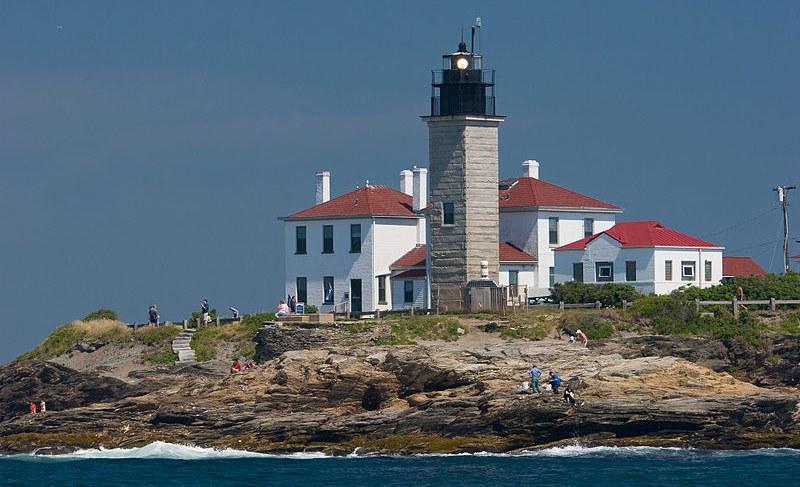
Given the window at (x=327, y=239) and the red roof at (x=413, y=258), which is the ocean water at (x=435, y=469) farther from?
the window at (x=327, y=239)

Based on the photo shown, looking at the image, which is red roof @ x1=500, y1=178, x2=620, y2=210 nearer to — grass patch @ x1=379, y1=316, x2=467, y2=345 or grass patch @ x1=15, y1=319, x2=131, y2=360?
grass patch @ x1=379, y1=316, x2=467, y2=345

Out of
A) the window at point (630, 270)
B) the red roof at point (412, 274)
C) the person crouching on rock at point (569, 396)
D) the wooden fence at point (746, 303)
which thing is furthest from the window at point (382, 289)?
the person crouching on rock at point (569, 396)

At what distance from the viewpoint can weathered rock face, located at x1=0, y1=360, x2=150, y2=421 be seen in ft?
161

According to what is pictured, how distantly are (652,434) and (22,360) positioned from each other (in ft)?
88.1

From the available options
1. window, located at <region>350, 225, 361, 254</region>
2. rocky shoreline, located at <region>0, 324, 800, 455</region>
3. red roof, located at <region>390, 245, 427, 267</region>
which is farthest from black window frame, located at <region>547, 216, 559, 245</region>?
rocky shoreline, located at <region>0, 324, 800, 455</region>

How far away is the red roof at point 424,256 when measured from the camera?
57.8 meters

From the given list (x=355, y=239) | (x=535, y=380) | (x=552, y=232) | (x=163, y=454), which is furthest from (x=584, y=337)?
(x=163, y=454)

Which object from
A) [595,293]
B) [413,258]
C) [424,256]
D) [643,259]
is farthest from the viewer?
[413,258]

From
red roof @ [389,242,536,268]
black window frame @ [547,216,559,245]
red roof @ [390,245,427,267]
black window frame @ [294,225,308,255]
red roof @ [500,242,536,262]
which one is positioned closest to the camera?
red roof @ [500,242,536,262]

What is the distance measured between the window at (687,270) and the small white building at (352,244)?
39.9ft

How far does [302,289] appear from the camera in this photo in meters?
60.4

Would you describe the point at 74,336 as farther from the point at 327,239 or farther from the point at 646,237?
the point at 646,237

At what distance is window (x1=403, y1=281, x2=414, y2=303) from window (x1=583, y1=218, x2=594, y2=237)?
28.3 feet

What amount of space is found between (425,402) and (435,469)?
442cm
